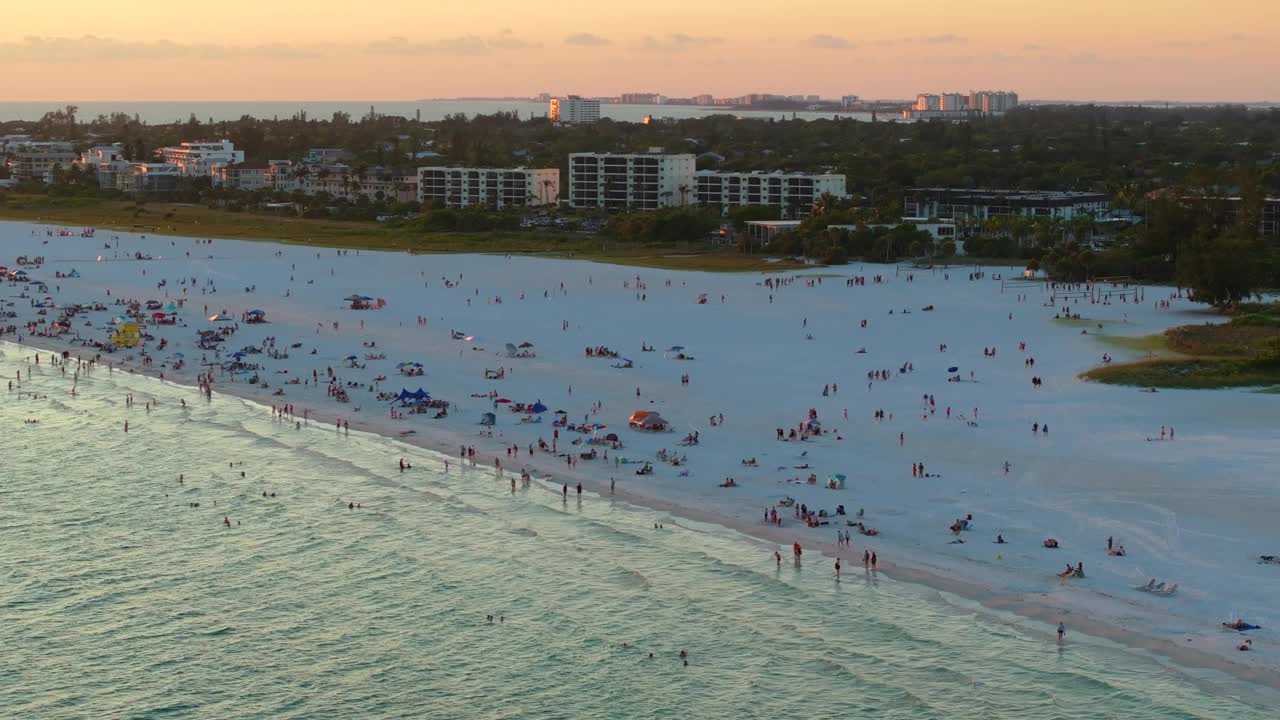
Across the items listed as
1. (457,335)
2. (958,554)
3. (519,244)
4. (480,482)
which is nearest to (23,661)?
(480,482)

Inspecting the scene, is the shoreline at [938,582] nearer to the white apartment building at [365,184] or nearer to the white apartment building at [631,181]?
the white apartment building at [631,181]

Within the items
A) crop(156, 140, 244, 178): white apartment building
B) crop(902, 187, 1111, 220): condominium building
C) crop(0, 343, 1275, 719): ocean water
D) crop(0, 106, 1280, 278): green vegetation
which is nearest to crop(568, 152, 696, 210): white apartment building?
crop(0, 106, 1280, 278): green vegetation

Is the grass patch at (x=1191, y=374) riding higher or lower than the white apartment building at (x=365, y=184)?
lower

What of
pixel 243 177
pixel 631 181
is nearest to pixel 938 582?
pixel 631 181

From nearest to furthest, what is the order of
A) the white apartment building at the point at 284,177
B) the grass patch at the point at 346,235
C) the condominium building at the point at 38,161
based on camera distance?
the grass patch at the point at 346,235
the white apartment building at the point at 284,177
the condominium building at the point at 38,161

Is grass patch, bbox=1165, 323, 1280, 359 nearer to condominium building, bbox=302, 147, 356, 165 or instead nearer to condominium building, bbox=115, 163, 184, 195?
condominium building, bbox=115, 163, 184, 195

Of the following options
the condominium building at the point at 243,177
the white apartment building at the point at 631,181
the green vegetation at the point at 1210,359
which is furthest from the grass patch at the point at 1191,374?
the condominium building at the point at 243,177

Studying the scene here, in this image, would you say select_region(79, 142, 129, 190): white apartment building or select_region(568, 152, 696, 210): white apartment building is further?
select_region(79, 142, 129, 190): white apartment building
